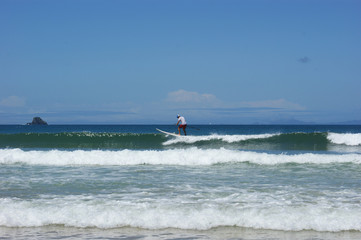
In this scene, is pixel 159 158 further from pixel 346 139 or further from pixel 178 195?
pixel 346 139

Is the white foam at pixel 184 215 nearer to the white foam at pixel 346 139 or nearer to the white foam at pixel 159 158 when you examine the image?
the white foam at pixel 159 158

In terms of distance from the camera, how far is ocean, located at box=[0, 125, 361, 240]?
228 inches

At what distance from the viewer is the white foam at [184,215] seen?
589cm

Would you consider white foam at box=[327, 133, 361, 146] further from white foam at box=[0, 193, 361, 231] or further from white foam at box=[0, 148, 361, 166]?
white foam at box=[0, 193, 361, 231]

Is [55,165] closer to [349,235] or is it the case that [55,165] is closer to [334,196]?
[334,196]

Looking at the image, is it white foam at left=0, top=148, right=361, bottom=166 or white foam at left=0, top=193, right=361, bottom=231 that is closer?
white foam at left=0, top=193, right=361, bottom=231

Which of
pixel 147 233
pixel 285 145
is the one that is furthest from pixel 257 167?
pixel 285 145

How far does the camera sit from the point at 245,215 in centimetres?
614

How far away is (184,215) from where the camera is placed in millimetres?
6188

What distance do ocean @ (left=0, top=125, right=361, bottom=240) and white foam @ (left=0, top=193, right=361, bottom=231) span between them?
0.02 meters

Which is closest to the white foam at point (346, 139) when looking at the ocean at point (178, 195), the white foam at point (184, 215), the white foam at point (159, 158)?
the white foam at point (159, 158)

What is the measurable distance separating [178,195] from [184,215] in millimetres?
1430

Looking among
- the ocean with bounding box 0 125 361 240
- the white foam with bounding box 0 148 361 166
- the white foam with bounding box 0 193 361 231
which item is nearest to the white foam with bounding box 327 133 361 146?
the white foam with bounding box 0 148 361 166

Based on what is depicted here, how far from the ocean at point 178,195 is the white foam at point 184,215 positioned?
0.02 metres
